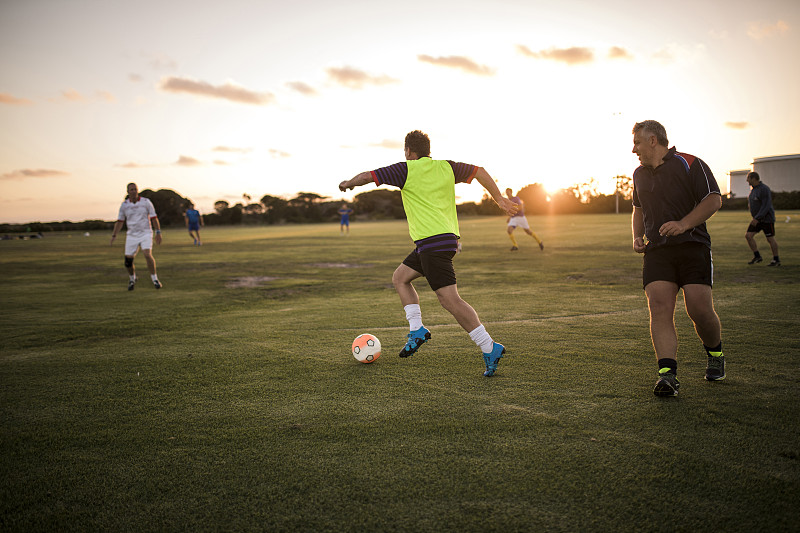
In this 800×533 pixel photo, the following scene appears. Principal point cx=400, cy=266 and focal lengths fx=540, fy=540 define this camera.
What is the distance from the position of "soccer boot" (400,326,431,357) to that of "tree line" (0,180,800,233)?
235 feet

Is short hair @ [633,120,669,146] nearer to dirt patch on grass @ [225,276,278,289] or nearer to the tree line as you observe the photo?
dirt patch on grass @ [225,276,278,289]

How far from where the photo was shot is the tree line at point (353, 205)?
7700 cm

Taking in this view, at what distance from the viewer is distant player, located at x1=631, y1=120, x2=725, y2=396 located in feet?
14.3

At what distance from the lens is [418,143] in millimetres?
5305

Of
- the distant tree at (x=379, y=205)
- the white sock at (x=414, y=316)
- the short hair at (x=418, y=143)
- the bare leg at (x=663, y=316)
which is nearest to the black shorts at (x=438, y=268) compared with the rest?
the white sock at (x=414, y=316)

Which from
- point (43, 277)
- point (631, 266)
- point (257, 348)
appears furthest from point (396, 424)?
point (43, 277)

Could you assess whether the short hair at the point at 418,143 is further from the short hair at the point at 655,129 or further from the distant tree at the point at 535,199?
the distant tree at the point at 535,199

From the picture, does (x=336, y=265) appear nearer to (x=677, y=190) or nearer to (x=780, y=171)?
(x=677, y=190)

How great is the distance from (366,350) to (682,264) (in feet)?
10.1

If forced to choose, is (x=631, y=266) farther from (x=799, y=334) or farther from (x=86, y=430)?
(x=86, y=430)

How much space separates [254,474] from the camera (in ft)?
10.7

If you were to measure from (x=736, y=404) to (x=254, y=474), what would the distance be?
3559 mm

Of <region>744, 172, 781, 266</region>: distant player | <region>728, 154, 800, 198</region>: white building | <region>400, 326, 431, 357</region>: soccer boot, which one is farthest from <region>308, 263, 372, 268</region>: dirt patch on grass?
<region>728, 154, 800, 198</region>: white building

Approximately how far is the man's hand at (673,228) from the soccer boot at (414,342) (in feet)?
8.53
